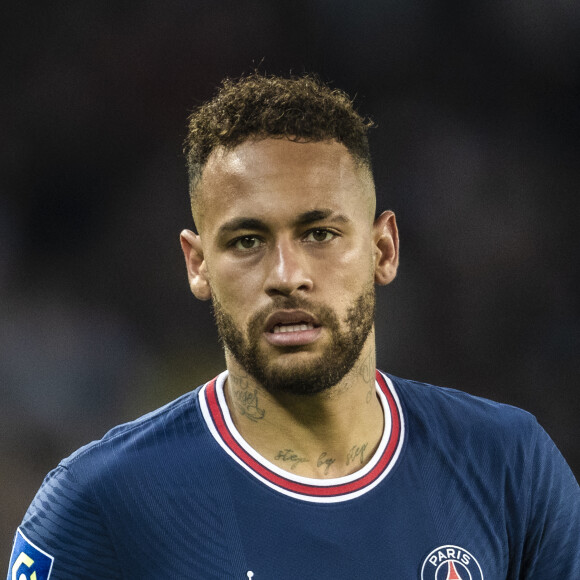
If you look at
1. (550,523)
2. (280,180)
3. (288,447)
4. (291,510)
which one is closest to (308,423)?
(288,447)

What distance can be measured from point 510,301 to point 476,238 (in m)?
0.46

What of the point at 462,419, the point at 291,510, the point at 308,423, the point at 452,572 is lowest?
the point at 452,572

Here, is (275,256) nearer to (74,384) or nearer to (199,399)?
(199,399)

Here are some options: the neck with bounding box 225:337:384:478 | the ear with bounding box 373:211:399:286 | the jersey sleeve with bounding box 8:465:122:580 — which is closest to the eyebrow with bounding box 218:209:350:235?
the ear with bounding box 373:211:399:286

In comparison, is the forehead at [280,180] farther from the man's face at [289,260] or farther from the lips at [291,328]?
the lips at [291,328]

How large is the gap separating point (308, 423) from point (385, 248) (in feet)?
1.99

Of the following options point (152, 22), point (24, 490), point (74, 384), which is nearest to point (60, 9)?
point (152, 22)

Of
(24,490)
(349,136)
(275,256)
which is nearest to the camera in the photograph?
(275,256)

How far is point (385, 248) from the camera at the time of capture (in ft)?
8.96

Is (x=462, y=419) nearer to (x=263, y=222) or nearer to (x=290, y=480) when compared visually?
(x=290, y=480)

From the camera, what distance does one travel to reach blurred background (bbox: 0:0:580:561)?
5465mm

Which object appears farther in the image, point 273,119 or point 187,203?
point 187,203

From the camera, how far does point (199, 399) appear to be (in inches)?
108

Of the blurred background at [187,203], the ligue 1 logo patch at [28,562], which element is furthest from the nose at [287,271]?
the blurred background at [187,203]
